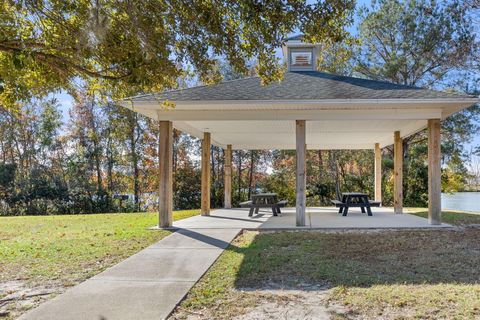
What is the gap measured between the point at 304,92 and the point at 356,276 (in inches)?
203

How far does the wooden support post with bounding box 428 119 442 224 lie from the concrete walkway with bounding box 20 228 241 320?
500 centimetres

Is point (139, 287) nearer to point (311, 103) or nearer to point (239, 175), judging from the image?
point (311, 103)

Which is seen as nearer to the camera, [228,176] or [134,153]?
[228,176]

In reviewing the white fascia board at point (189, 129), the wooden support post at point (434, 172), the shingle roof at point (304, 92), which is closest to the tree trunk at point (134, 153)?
the white fascia board at point (189, 129)

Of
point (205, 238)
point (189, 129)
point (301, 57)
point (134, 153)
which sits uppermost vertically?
point (301, 57)

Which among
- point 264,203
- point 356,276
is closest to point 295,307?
point 356,276

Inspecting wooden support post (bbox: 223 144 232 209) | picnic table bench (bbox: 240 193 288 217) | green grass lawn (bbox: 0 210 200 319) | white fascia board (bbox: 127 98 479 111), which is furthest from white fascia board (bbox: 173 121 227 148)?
green grass lawn (bbox: 0 210 200 319)

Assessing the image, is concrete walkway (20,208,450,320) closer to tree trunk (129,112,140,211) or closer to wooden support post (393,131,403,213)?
wooden support post (393,131,403,213)

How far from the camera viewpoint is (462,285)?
4.10m

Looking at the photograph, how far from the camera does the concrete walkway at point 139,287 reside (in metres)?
3.34

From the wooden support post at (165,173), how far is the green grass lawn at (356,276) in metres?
2.38

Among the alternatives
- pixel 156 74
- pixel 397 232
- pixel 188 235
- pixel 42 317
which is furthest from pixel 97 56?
pixel 397 232

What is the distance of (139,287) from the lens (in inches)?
163

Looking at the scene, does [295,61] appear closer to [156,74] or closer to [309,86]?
[309,86]
